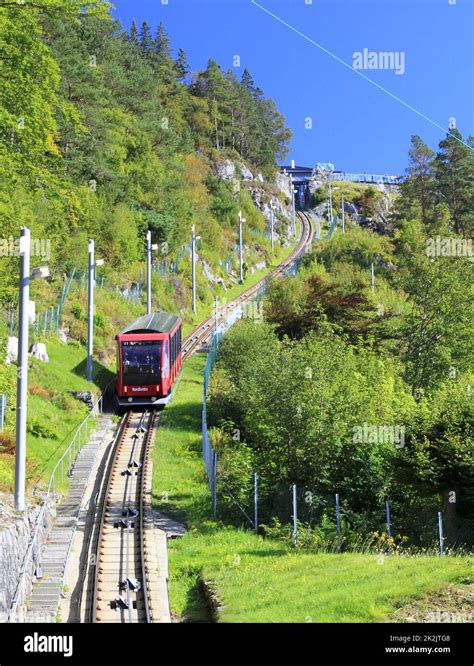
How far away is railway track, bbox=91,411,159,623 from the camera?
49.8ft

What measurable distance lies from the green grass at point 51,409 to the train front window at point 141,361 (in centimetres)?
244

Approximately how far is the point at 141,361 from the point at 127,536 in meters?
14.4

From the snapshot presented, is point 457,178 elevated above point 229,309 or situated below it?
above

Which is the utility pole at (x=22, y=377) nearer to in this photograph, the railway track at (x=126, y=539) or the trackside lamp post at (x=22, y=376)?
the trackside lamp post at (x=22, y=376)

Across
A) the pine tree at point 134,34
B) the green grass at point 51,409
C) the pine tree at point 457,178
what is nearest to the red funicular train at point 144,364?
the green grass at point 51,409

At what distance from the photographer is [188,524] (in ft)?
69.9

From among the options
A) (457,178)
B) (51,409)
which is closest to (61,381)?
(51,409)

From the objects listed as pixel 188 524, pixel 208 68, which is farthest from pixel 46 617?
pixel 208 68

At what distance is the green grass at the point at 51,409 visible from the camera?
75.3ft

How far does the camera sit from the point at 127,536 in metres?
20.0

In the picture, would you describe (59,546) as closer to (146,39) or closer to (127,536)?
(127,536)
